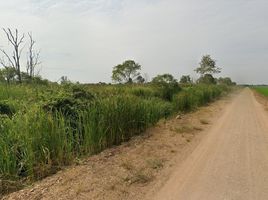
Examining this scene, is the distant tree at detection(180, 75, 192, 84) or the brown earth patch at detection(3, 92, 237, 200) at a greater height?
the distant tree at detection(180, 75, 192, 84)

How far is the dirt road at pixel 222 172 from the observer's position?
5.50 metres

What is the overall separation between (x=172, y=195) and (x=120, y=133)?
169 inches

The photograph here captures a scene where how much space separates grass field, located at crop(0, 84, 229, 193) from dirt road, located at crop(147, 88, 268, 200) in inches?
89.9

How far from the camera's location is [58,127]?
7043mm

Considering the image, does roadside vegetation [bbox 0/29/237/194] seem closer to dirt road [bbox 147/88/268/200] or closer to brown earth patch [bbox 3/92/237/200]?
brown earth patch [bbox 3/92/237/200]

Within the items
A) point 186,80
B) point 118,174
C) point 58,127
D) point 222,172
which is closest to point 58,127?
point 58,127

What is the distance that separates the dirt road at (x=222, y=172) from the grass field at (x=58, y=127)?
228 centimetres

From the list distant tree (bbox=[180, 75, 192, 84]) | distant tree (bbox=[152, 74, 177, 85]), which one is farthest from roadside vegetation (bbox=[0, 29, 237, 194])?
distant tree (bbox=[180, 75, 192, 84])

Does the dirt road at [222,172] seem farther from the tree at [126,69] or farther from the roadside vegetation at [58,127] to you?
the tree at [126,69]

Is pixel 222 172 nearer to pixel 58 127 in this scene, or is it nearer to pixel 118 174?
pixel 118 174

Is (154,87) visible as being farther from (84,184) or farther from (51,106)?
(84,184)

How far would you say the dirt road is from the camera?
550 cm

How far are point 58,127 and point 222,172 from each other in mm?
3630

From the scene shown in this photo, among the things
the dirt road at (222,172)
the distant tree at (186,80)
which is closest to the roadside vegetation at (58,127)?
the dirt road at (222,172)
